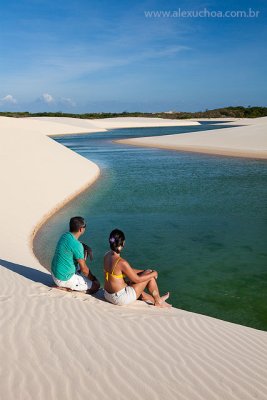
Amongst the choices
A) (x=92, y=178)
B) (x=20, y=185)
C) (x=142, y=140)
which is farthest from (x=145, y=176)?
(x=142, y=140)

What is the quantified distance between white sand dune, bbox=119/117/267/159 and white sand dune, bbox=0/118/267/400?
26.1 m

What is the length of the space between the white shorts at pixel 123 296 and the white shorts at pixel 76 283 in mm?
494

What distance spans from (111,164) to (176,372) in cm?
2257

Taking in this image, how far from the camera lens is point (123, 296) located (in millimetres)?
5305

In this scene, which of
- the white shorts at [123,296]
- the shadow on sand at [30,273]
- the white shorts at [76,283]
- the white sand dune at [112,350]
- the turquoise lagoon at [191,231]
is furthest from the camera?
the turquoise lagoon at [191,231]

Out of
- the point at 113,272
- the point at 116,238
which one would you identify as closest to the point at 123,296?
the point at 113,272

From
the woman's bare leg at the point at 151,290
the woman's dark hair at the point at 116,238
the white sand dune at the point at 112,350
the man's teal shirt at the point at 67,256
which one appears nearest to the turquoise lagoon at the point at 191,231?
the woman's bare leg at the point at 151,290

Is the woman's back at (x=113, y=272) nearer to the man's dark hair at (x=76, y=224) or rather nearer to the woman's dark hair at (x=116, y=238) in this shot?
the woman's dark hair at (x=116, y=238)

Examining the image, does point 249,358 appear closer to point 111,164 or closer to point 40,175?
point 40,175

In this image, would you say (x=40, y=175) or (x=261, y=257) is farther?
(x=40, y=175)

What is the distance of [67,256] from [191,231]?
5684 mm

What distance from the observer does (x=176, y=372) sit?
11.9 feet

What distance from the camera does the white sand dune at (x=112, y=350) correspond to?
331 cm

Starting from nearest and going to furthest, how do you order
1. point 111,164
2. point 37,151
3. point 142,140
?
1. point 37,151
2. point 111,164
3. point 142,140
